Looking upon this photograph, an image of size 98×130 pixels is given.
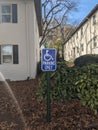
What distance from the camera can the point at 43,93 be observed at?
9.36 meters

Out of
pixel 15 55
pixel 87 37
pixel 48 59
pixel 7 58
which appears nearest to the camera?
pixel 48 59

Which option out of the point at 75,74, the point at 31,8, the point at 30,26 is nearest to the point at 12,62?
the point at 30,26

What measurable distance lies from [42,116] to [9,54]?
865cm

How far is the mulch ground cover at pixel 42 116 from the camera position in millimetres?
7516

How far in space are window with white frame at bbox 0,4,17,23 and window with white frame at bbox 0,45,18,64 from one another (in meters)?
1.60

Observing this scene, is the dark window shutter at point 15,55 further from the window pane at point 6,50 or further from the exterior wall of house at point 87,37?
the exterior wall of house at point 87,37

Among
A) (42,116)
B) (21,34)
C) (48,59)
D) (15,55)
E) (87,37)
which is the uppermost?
(87,37)

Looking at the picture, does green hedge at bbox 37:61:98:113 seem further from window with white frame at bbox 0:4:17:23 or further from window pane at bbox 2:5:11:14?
window pane at bbox 2:5:11:14

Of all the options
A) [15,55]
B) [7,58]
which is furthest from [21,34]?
[7,58]

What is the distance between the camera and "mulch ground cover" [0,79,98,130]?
7516mm

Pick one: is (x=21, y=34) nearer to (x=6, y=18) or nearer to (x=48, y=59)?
(x=6, y=18)

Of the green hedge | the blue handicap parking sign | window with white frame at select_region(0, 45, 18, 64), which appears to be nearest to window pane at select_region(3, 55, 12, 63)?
window with white frame at select_region(0, 45, 18, 64)

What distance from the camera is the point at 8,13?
1638cm

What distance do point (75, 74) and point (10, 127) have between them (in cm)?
300
